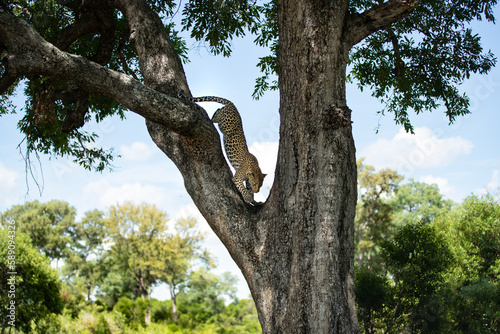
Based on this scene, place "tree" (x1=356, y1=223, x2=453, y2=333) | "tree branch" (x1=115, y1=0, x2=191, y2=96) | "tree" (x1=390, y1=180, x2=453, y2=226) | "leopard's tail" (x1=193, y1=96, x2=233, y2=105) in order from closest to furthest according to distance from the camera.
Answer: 1. "tree branch" (x1=115, y1=0, x2=191, y2=96)
2. "leopard's tail" (x1=193, y1=96, x2=233, y2=105)
3. "tree" (x1=356, y1=223, x2=453, y2=333)
4. "tree" (x1=390, y1=180, x2=453, y2=226)

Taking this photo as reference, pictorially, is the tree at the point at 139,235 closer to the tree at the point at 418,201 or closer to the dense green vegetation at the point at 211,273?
the dense green vegetation at the point at 211,273

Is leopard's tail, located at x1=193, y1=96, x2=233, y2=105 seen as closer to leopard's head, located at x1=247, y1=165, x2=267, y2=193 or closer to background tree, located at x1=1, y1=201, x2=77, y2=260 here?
leopard's head, located at x1=247, y1=165, x2=267, y2=193

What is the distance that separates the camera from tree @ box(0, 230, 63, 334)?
11.1 metres

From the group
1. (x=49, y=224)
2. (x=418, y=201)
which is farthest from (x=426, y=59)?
(x=49, y=224)

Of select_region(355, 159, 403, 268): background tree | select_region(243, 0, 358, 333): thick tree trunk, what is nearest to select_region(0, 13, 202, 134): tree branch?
select_region(243, 0, 358, 333): thick tree trunk

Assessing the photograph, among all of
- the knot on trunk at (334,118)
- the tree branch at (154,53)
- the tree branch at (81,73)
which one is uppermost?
the tree branch at (154,53)

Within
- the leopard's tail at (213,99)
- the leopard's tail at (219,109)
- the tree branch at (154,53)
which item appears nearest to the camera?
the tree branch at (154,53)

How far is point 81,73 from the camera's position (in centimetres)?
382

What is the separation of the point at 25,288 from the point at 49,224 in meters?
17.7

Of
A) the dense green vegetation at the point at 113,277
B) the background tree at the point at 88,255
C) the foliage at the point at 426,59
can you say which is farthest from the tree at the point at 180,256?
the foliage at the point at 426,59

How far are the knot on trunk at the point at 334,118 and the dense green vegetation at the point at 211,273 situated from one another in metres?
6.70

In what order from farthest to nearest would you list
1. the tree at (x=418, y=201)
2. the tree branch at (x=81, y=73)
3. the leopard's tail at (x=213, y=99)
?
the tree at (x=418, y=201) → the leopard's tail at (x=213, y=99) → the tree branch at (x=81, y=73)

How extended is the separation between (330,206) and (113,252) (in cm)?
2177

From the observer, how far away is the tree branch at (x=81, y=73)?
3.75 m
